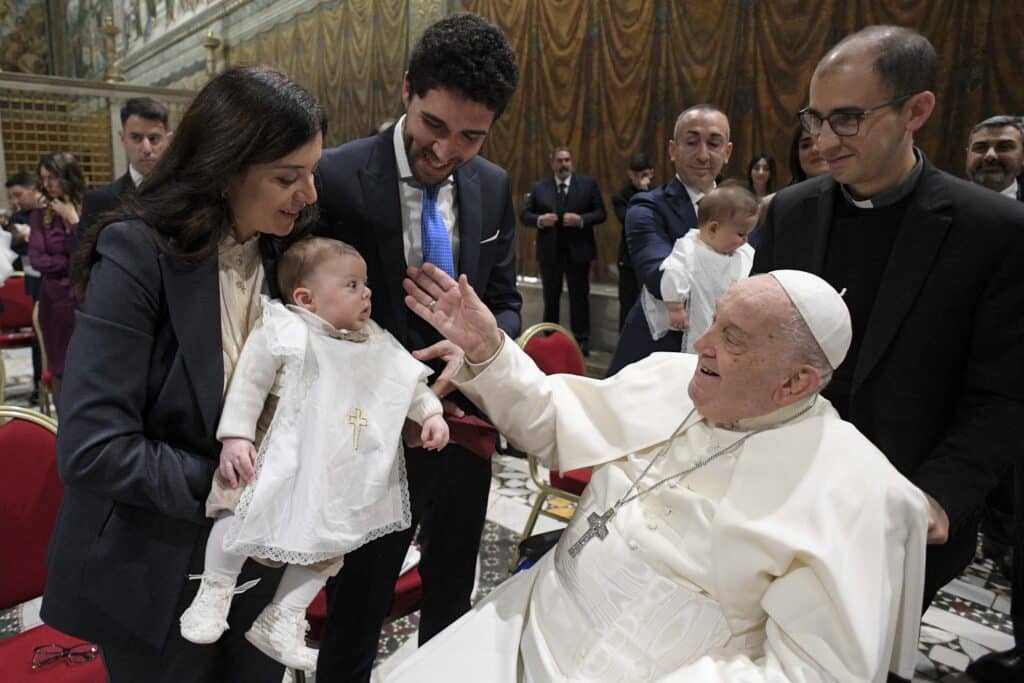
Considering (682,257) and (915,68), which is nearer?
(915,68)

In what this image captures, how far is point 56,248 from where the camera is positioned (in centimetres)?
562

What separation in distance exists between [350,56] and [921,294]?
38.6 feet

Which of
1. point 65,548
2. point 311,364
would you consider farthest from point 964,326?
point 65,548

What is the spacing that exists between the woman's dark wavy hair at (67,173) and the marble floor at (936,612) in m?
3.30

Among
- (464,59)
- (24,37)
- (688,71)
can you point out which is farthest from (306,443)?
(24,37)

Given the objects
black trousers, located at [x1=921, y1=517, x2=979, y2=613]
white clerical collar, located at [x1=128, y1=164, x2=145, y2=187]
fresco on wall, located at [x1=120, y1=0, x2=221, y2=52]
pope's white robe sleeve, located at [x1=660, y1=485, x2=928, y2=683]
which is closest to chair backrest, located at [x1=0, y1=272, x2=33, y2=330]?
white clerical collar, located at [x1=128, y1=164, x2=145, y2=187]

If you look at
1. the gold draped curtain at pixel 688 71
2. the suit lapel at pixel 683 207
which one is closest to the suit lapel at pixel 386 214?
the suit lapel at pixel 683 207

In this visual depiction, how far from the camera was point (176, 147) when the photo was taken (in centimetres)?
157

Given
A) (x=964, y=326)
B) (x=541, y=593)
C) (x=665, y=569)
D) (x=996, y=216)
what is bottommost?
(x=541, y=593)

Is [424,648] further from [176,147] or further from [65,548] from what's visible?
[176,147]

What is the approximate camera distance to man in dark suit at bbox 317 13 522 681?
1911 millimetres

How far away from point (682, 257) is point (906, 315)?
5.75 feet

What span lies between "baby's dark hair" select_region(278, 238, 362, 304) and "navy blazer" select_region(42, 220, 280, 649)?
0.23 metres

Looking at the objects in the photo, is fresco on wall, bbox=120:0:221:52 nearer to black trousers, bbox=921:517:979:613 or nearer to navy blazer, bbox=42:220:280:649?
navy blazer, bbox=42:220:280:649
